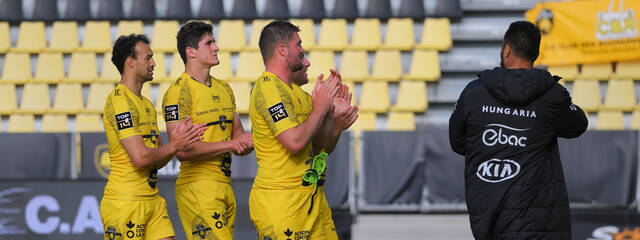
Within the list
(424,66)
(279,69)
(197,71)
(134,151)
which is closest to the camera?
(279,69)

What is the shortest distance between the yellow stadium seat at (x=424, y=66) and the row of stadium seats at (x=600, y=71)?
1.70 m

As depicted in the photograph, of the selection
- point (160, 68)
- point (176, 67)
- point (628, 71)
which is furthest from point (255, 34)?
point (628, 71)

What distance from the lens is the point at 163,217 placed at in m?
4.65

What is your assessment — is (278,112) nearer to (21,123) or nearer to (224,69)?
(224,69)

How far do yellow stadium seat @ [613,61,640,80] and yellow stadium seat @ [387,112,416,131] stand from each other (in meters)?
3.12

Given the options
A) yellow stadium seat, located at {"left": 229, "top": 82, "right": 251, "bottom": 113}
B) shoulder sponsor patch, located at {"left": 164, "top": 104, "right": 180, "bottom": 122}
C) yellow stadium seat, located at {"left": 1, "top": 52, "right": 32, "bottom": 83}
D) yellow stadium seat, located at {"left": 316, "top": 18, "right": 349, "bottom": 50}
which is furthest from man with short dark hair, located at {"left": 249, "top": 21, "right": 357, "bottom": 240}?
yellow stadium seat, located at {"left": 1, "top": 52, "right": 32, "bottom": 83}

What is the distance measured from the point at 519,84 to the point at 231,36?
850 cm

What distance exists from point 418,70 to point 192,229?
735cm

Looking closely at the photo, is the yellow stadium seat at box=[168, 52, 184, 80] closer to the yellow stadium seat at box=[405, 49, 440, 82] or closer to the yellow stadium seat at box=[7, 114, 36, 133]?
the yellow stadium seat at box=[7, 114, 36, 133]

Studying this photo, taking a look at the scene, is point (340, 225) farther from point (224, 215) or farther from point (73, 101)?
point (73, 101)

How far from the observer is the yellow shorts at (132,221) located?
177 inches

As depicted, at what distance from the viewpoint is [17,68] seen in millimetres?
12047

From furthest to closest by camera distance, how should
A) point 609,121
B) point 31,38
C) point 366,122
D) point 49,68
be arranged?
point 31,38
point 49,68
point 609,121
point 366,122

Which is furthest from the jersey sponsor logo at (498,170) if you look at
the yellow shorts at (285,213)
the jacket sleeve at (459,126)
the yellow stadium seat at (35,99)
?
the yellow stadium seat at (35,99)
